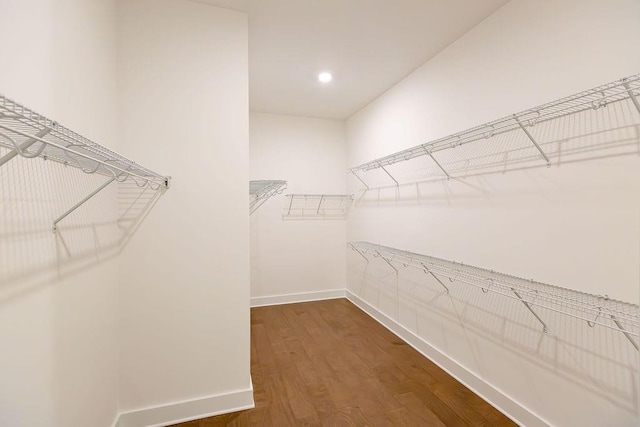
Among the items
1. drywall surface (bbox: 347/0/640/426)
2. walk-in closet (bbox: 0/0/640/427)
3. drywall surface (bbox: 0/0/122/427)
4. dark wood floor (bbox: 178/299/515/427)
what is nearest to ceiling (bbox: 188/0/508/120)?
walk-in closet (bbox: 0/0/640/427)

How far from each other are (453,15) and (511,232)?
1.46 metres

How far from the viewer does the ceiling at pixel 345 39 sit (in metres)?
1.79

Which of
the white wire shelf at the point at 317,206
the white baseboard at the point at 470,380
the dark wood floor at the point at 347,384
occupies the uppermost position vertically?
the white wire shelf at the point at 317,206

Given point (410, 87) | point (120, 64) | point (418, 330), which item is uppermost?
point (410, 87)

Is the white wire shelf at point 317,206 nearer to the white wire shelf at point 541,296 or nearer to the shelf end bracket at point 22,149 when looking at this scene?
the white wire shelf at point 541,296

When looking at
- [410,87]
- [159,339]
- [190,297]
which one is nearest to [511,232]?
[410,87]

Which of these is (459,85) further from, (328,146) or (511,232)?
(328,146)

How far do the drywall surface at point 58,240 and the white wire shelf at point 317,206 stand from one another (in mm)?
2361

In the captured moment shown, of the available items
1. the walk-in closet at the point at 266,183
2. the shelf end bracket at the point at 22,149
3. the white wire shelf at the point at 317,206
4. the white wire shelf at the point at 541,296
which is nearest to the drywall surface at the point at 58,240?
the walk-in closet at the point at 266,183

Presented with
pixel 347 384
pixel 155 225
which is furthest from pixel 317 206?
pixel 155 225

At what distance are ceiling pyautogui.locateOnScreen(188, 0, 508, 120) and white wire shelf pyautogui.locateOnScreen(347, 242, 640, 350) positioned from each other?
1686mm

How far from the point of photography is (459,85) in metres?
2.08

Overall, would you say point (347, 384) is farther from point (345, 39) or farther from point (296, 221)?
point (345, 39)

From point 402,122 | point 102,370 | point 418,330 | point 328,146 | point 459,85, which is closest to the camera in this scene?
point 102,370
